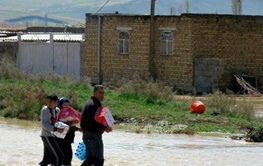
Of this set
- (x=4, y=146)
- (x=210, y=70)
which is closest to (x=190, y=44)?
(x=210, y=70)

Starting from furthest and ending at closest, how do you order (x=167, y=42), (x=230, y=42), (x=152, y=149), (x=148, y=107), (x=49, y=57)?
(x=49, y=57) → (x=167, y=42) → (x=230, y=42) → (x=148, y=107) → (x=152, y=149)

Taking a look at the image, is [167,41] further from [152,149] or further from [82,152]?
[82,152]

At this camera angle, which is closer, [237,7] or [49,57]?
[49,57]

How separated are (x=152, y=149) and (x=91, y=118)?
658 centimetres

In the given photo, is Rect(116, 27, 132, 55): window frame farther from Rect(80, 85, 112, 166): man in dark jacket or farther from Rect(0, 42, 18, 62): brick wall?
Rect(80, 85, 112, 166): man in dark jacket

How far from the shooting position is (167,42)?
41875 millimetres

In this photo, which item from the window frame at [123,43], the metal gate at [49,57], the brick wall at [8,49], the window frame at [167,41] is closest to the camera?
the window frame at [167,41]

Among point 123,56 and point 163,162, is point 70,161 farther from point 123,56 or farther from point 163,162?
point 123,56

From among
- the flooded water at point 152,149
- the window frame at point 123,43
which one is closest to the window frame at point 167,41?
the window frame at point 123,43

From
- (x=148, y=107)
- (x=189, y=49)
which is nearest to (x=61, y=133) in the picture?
(x=148, y=107)

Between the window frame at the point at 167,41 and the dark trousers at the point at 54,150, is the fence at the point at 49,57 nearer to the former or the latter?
the window frame at the point at 167,41

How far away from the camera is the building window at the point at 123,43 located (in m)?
43.0

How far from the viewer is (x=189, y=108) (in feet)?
97.8

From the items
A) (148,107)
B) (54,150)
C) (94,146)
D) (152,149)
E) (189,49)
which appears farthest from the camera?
(189,49)
